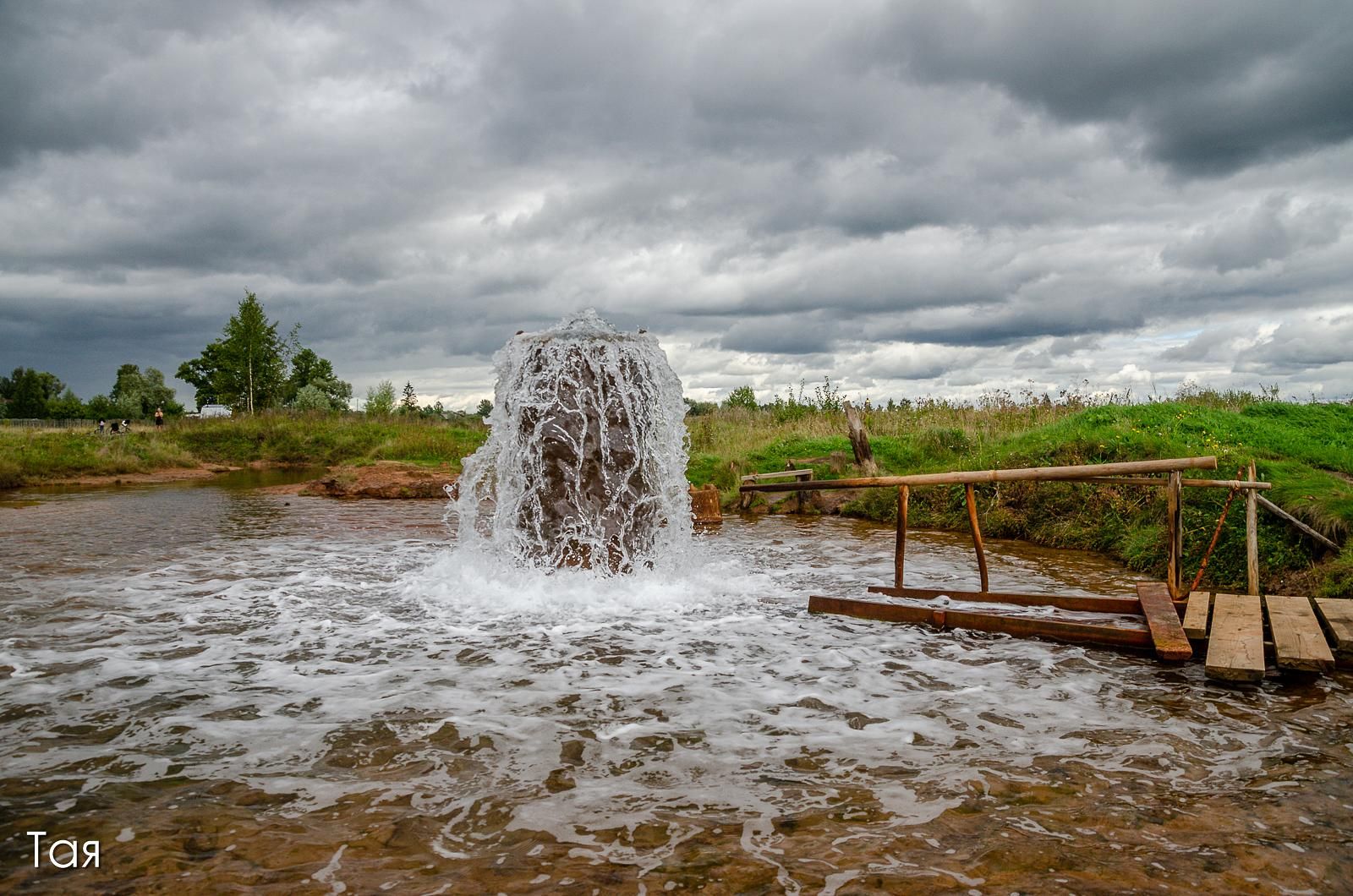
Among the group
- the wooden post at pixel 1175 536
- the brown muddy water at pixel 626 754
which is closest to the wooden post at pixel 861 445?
the brown muddy water at pixel 626 754

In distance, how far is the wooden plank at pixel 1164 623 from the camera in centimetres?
542

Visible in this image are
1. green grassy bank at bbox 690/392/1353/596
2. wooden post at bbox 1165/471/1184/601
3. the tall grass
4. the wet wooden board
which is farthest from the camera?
the tall grass

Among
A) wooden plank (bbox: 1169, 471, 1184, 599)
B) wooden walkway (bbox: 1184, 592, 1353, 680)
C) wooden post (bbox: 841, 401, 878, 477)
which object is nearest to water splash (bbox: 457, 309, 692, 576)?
wooden plank (bbox: 1169, 471, 1184, 599)

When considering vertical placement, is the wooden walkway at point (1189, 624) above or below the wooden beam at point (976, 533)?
below

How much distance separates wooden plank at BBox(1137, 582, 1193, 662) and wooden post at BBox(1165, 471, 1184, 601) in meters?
0.11

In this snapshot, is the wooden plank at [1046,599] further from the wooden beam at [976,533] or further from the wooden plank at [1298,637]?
the wooden plank at [1298,637]

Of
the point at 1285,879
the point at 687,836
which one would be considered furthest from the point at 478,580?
the point at 1285,879

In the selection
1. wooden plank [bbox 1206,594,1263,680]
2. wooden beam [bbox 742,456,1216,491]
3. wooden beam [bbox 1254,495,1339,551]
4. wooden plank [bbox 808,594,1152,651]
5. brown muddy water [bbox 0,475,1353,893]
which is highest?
wooden beam [bbox 742,456,1216,491]

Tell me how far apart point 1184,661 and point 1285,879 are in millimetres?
3064

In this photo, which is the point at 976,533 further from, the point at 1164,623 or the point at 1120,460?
the point at 1120,460

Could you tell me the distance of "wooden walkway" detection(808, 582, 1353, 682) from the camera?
17.0ft

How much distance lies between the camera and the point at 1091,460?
1181 centimetres

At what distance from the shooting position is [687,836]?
3221 mm

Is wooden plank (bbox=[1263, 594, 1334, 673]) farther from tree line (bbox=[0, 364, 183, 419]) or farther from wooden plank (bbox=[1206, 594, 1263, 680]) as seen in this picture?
tree line (bbox=[0, 364, 183, 419])
